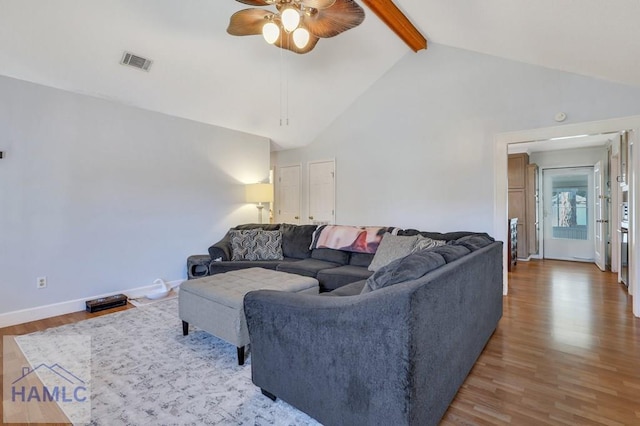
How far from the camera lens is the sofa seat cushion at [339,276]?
10.5 feet

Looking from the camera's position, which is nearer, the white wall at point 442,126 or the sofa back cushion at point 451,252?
the sofa back cushion at point 451,252

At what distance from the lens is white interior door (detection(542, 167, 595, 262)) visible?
255 inches

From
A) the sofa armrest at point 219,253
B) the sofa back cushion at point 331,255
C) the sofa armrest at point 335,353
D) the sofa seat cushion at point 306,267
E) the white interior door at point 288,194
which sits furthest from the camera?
the white interior door at point 288,194

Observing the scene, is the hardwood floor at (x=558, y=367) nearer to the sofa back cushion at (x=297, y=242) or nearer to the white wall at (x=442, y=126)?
the white wall at (x=442, y=126)

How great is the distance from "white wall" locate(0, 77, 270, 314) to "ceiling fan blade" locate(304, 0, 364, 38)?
266 cm

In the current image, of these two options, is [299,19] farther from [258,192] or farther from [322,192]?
[322,192]

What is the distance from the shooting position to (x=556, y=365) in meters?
2.25

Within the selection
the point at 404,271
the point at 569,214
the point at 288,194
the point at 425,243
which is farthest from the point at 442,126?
the point at 569,214

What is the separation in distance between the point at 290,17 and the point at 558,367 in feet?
10.3

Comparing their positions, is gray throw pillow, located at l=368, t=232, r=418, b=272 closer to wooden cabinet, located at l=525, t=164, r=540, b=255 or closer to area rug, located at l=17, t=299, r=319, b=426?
area rug, located at l=17, t=299, r=319, b=426

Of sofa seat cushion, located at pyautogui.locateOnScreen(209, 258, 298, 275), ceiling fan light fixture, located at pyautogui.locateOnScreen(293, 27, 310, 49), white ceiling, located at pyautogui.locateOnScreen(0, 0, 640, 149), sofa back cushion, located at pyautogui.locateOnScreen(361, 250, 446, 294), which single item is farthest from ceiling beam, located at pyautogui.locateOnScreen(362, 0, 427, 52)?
sofa seat cushion, located at pyautogui.locateOnScreen(209, 258, 298, 275)

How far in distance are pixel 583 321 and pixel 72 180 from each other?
218 inches

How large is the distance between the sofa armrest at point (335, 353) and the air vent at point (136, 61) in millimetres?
3043

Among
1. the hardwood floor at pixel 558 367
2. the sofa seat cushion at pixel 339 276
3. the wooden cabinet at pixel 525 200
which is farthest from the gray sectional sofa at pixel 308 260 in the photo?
the wooden cabinet at pixel 525 200
